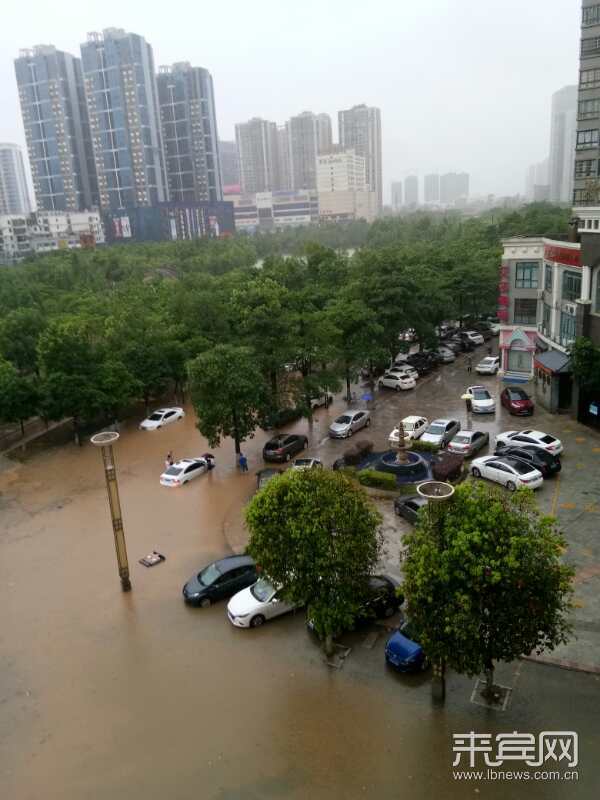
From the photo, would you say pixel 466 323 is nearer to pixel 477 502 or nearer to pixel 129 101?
pixel 477 502

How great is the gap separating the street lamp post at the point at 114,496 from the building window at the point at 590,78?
59.6m

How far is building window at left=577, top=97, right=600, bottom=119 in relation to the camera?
5669 centimetres

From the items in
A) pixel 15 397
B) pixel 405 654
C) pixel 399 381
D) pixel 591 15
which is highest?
pixel 591 15

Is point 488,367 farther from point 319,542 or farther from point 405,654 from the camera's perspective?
point 319,542

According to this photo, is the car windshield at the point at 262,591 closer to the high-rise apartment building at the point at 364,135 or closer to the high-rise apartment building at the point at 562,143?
the high-rise apartment building at the point at 562,143

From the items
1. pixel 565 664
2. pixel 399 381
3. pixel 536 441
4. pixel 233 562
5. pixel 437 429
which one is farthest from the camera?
pixel 399 381

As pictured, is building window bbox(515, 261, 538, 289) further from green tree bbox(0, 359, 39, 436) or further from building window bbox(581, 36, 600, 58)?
building window bbox(581, 36, 600, 58)

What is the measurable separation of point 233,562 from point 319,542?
5.06m

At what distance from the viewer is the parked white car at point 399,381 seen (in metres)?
34.6

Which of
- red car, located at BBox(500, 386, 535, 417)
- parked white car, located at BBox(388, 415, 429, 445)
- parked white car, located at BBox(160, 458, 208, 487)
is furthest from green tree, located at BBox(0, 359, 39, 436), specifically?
red car, located at BBox(500, 386, 535, 417)

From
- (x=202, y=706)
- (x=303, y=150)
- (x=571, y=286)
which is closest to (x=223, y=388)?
(x=202, y=706)

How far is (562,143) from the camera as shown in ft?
513

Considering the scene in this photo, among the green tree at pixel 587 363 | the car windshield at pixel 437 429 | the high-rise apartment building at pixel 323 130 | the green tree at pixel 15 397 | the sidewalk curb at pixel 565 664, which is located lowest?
the car windshield at pixel 437 429

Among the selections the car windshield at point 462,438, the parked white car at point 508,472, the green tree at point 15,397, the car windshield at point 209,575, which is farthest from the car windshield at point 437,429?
the green tree at point 15,397
